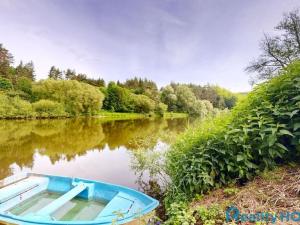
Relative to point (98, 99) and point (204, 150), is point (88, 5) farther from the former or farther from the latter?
point (98, 99)

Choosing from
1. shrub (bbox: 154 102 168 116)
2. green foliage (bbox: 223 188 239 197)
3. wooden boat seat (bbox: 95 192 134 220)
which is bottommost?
wooden boat seat (bbox: 95 192 134 220)

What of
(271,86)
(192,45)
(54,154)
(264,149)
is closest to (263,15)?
(192,45)

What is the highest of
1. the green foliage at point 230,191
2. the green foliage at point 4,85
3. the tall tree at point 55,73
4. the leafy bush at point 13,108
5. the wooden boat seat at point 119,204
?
the tall tree at point 55,73

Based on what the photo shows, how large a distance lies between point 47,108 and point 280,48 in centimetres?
2862

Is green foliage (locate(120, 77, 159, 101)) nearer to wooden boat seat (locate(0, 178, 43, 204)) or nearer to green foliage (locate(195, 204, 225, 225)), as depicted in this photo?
wooden boat seat (locate(0, 178, 43, 204))

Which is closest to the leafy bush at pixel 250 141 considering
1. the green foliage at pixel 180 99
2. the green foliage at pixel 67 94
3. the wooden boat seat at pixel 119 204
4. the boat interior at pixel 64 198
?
the wooden boat seat at pixel 119 204

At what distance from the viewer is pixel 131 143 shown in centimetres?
1209

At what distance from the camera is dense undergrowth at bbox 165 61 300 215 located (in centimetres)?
233

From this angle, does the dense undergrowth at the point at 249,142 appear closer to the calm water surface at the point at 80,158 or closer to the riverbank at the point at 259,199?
the riverbank at the point at 259,199

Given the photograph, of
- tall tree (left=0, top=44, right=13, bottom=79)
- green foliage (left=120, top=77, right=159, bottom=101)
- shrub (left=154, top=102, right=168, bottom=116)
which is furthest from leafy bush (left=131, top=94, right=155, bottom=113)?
tall tree (left=0, top=44, right=13, bottom=79)

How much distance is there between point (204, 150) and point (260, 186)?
2.49 ft

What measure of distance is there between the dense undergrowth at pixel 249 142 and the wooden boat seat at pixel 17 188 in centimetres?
354

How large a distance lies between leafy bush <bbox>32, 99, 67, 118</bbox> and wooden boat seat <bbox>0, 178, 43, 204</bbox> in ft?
87.5

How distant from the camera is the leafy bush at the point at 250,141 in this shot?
7.63 ft
